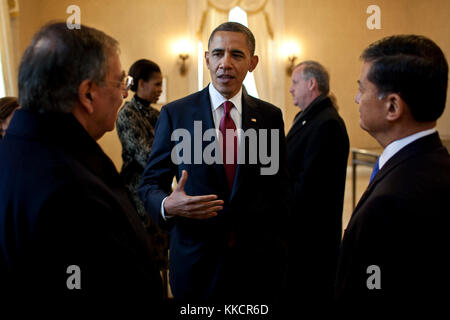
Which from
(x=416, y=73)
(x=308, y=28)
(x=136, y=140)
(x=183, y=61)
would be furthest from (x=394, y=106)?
(x=308, y=28)

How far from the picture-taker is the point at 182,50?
7.46m

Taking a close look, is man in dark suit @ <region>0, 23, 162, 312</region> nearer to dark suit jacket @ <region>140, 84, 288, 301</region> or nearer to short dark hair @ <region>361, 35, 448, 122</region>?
dark suit jacket @ <region>140, 84, 288, 301</region>

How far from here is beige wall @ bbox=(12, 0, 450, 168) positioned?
7.29 metres

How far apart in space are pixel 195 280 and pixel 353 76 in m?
7.25

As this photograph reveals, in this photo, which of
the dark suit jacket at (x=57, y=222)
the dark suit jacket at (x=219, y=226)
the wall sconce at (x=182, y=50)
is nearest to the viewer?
the dark suit jacket at (x=57, y=222)

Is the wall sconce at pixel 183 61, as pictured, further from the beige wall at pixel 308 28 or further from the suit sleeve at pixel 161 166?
the suit sleeve at pixel 161 166

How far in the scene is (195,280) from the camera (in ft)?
5.16

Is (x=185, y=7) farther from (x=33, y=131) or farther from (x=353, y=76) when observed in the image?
(x=33, y=131)

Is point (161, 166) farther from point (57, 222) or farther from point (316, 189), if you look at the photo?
point (316, 189)

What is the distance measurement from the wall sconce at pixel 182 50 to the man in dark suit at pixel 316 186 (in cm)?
505

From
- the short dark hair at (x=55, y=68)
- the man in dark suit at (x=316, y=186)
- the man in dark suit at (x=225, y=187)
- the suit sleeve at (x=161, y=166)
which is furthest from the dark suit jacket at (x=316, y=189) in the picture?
the short dark hair at (x=55, y=68)

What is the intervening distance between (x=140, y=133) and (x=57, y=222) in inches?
77.6

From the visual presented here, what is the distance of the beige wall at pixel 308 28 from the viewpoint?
7285 millimetres
